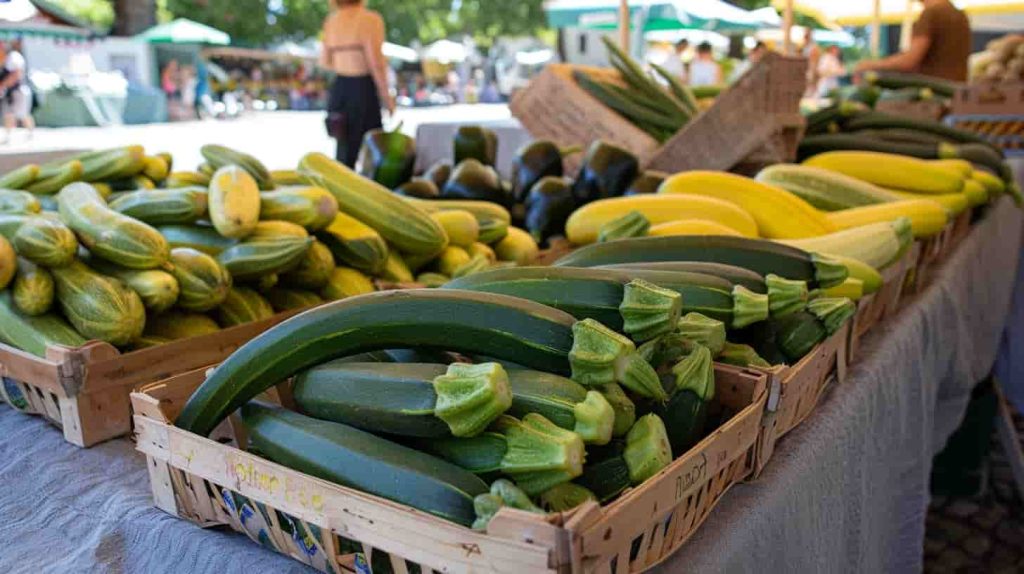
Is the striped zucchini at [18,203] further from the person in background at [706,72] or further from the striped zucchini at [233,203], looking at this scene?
the person in background at [706,72]

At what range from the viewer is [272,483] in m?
0.83

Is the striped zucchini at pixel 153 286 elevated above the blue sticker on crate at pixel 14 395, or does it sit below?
above

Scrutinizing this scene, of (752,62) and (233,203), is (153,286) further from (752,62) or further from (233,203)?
(752,62)

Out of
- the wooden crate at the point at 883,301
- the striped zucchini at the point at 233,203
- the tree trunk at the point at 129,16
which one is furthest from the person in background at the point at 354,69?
the tree trunk at the point at 129,16

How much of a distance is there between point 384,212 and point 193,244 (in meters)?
0.39

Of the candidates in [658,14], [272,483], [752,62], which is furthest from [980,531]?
[658,14]

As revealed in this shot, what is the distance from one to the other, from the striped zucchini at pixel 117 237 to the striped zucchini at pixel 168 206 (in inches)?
3.6

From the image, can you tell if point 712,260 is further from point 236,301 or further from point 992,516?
point 992,516

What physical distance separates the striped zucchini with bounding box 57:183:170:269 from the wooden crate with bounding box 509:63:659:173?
66.6 inches

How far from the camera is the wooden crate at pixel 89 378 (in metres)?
1.20

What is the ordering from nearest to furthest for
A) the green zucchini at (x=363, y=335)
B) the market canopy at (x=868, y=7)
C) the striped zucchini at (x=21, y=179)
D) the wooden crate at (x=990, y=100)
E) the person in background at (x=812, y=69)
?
1. the green zucchini at (x=363, y=335)
2. the striped zucchini at (x=21, y=179)
3. the wooden crate at (x=990, y=100)
4. the person in background at (x=812, y=69)
5. the market canopy at (x=868, y=7)

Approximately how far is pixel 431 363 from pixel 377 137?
1550mm

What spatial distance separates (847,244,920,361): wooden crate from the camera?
1.53 metres

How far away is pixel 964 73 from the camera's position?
5547 millimetres
